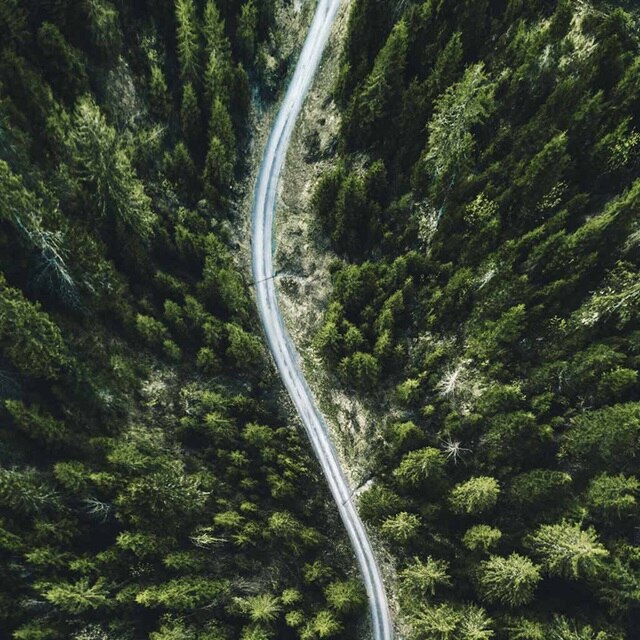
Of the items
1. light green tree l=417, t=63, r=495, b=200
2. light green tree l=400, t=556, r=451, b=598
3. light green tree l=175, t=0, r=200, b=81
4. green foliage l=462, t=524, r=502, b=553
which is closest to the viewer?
green foliage l=462, t=524, r=502, b=553

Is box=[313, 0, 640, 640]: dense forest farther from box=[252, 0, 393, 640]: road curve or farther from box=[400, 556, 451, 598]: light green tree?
box=[252, 0, 393, 640]: road curve

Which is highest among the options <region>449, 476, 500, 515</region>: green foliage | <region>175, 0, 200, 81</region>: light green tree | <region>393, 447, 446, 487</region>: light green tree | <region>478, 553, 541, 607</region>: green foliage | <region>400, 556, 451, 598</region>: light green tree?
<region>175, 0, 200, 81</region>: light green tree

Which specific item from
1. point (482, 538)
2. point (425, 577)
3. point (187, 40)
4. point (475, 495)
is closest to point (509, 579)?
point (482, 538)

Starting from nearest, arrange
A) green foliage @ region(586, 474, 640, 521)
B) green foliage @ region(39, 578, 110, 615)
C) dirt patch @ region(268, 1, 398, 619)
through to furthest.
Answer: green foliage @ region(39, 578, 110, 615) → green foliage @ region(586, 474, 640, 521) → dirt patch @ region(268, 1, 398, 619)

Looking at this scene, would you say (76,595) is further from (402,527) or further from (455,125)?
(455,125)

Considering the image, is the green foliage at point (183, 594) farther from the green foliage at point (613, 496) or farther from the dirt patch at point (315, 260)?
the green foliage at point (613, 496)

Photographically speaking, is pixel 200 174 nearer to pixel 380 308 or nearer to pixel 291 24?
pixel 291 24

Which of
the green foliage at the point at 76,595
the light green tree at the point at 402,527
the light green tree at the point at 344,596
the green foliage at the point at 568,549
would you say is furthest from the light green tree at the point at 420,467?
the green foliage at the point at 76,595

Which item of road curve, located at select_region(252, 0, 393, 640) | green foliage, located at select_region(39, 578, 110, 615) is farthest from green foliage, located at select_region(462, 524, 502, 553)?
green foliage, located at select_region(39, 578, 110, 615)
